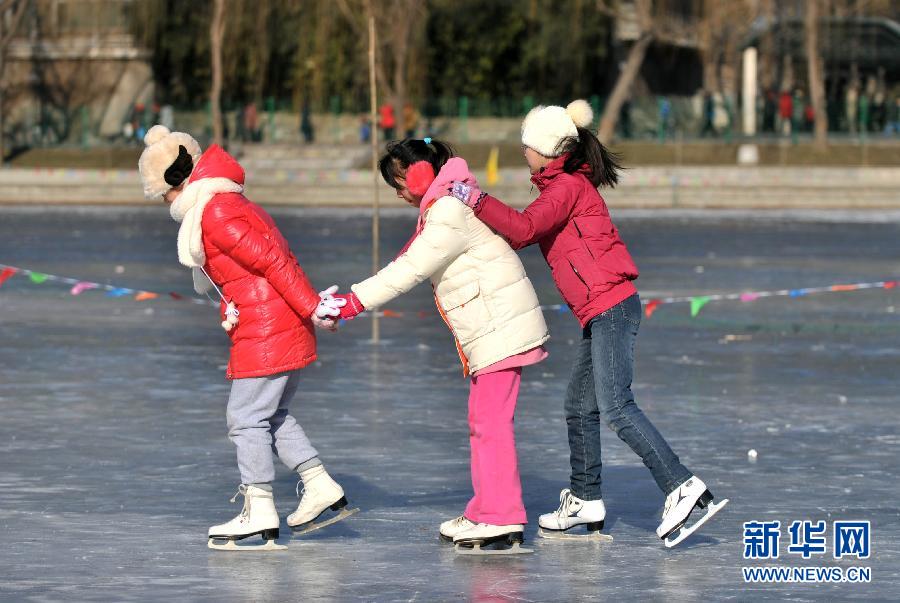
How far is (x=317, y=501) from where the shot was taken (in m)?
7.44

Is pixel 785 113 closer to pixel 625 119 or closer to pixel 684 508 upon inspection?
pixel 625 119

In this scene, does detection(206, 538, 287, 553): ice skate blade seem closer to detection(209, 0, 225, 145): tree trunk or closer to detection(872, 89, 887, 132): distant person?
detection(209, 0, 225, 145): tree trunk

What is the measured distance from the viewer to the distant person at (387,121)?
51.1 metres

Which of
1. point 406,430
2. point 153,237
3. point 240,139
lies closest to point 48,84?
point 240,139

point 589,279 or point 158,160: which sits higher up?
point 158,160

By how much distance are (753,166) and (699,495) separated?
37.1 metres

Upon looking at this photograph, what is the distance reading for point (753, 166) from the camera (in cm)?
4366

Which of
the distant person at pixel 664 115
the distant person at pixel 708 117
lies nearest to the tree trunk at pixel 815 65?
the distant person at pixel 708 117

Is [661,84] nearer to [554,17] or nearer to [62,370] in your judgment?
[554,17]

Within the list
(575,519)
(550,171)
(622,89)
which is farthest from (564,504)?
(622,89)

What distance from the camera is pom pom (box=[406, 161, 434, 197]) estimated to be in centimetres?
730

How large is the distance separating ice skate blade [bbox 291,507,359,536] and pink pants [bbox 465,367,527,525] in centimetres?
48

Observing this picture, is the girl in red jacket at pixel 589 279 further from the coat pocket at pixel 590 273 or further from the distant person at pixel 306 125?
the distant person at pixel 306 125

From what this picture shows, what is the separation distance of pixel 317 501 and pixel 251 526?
30 centimetres
